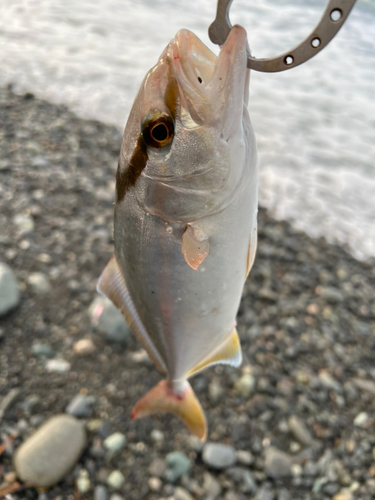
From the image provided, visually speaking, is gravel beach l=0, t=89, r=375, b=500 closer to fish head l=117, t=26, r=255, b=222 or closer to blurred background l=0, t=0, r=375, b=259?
blurred background l=0, t=0, r=375, b=259

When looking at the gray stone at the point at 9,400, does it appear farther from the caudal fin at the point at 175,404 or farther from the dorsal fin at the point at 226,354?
the dorsal fin at the point at 226,354

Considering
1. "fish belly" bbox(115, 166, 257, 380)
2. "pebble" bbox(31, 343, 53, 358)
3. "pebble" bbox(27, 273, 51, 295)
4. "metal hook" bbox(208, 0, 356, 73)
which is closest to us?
"metal hook" bbox(208, 0, 356, 73)

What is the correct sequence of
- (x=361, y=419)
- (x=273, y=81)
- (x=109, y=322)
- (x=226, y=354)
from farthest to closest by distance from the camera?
1. (x=273, y=81)
2. (x=109, y=322)
3. (x=361, y=419)
4. (x=226, y=354)

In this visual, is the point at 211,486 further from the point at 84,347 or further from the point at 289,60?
the point at 289,60

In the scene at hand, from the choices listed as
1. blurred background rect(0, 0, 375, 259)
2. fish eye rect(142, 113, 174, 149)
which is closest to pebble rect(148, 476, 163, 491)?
fish eye rect(142, 113, 174, 149)

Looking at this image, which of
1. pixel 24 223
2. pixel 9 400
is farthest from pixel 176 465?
pixel 24 223

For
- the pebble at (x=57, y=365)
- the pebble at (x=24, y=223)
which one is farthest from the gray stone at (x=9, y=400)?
the pebble at (x=24, y=223)
